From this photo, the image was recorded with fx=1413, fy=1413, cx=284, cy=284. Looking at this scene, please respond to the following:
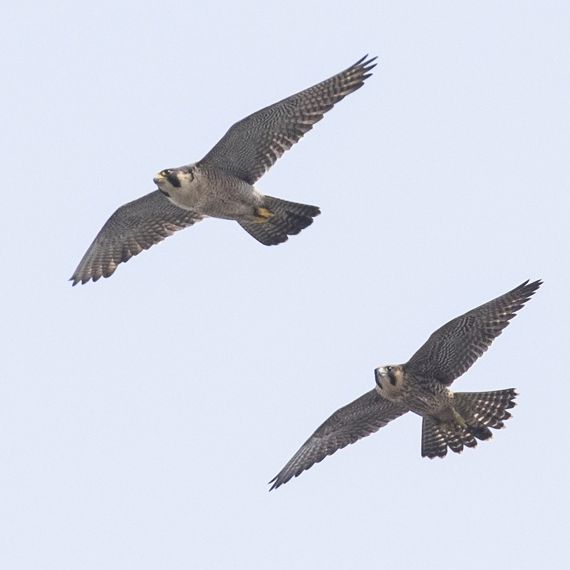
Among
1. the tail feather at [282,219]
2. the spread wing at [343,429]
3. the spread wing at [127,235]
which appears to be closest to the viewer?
the tail feather at [282,219]

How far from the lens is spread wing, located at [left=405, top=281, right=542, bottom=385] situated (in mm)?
15008

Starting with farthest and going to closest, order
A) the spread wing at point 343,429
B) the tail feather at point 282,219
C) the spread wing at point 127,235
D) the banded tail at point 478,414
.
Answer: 1. the spread wing at point 127,235
2. the spread wing at point 343,429
3. the tail feather at point 282,219
4. the banded tail at point 478,414

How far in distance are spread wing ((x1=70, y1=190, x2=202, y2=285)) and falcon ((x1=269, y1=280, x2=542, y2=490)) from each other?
9.75 feet

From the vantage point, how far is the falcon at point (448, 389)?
15031 millimetres

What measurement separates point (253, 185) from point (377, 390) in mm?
2610

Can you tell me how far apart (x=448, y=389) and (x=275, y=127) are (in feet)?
11.1

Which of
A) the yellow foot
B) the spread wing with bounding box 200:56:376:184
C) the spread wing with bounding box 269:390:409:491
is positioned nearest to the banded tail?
the spread wing with bounding box 269:390:409:491

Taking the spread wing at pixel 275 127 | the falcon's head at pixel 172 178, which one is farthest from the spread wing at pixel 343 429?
the falcon's head at pixel 172 178

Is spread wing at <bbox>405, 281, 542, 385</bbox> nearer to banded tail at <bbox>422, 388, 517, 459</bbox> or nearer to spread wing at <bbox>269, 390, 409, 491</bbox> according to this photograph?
banded tail at <bbox>422, 388, 517, 459</bbox>

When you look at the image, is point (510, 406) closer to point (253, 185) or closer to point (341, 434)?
point (341, 434)

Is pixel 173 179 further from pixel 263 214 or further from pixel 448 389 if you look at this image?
pixel 448 389

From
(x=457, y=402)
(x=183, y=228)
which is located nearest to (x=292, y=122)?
(x=183, y=228)

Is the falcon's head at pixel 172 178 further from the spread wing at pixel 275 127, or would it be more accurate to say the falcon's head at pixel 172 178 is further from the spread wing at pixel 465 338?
the spread wing at pixel 465 338

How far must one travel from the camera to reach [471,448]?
15477mm
